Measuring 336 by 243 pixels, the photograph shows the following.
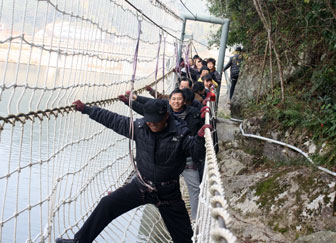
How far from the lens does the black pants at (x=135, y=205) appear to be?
319cm

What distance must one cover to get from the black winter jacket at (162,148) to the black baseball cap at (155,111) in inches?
5.0

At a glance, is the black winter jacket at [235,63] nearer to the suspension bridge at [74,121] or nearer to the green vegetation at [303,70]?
the green vegetation at [303,70]

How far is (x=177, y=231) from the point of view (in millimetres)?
3318

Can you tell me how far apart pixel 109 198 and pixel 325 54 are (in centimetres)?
504

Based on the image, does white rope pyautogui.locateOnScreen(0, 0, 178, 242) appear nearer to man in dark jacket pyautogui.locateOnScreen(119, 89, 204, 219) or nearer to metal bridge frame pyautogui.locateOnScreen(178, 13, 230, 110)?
man in dark jacket pyautogui.locateOnScreen(119, 89, 204, 219)

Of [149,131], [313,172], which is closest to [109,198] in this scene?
[149,131]

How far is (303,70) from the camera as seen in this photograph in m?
8.14

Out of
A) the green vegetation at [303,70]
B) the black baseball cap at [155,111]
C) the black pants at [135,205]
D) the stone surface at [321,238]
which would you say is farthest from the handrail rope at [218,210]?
the green vegetation at [303,70]

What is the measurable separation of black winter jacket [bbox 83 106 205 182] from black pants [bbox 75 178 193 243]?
9cm

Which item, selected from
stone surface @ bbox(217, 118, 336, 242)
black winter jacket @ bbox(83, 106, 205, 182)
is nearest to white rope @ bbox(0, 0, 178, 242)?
black winter jacket @ bbox(83, 106, 205, 182)

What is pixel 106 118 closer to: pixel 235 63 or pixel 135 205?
pixel 135 205

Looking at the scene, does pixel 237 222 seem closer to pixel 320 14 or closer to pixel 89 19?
pixel 89 19

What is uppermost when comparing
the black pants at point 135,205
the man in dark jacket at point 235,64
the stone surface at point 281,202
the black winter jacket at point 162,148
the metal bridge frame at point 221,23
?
the metal bridge frame at point 221,23

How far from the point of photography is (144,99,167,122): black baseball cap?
3082mm
